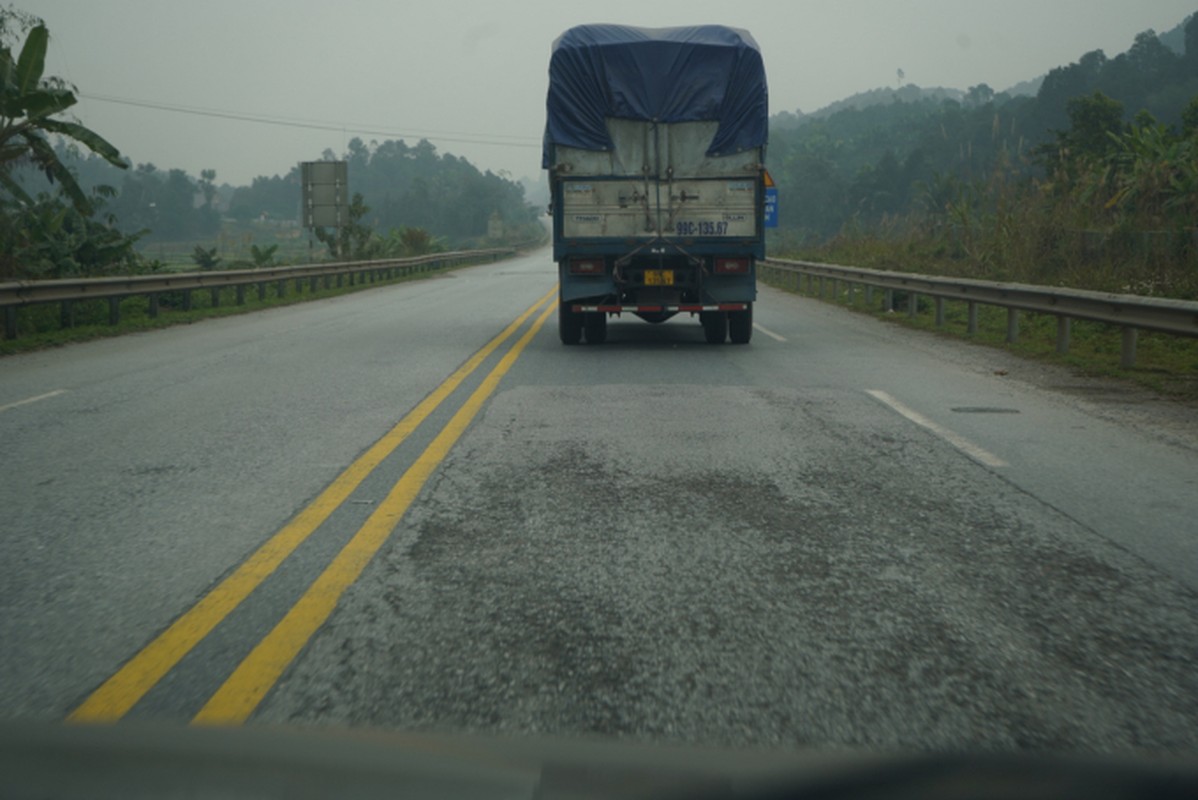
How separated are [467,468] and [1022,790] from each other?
5491mm

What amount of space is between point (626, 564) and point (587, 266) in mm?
9871

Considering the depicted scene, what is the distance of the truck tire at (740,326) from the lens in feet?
49.5

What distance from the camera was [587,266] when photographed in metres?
14.3

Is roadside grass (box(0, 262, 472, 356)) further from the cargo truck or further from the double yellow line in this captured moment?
the double yellow line

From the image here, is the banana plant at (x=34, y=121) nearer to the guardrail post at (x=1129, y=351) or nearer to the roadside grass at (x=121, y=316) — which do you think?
the roadside grass at (x=121, y=316)

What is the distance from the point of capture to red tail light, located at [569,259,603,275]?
563 inches

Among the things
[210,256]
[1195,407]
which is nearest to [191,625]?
[1195,407]

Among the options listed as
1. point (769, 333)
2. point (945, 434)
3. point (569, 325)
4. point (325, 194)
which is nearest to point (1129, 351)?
point (945, 434)

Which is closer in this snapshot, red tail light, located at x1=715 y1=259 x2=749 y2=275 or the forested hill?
red tail light, located at x1=715 y1=259 x2=749 y2=275

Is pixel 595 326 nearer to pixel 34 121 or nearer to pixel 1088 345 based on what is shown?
pixel 1088 345

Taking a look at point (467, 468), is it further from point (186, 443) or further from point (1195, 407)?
point (1195, 407)

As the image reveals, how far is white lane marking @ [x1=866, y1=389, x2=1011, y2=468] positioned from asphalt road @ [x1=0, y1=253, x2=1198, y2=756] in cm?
6

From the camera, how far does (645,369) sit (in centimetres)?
1229

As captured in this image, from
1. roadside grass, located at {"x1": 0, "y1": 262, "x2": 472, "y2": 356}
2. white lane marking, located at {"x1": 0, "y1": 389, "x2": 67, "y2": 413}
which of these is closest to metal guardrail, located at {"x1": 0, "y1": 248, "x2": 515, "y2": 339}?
roadside grass, located at {"x1": 0, "y1": 262, "x2": 472, "y2": 356}
